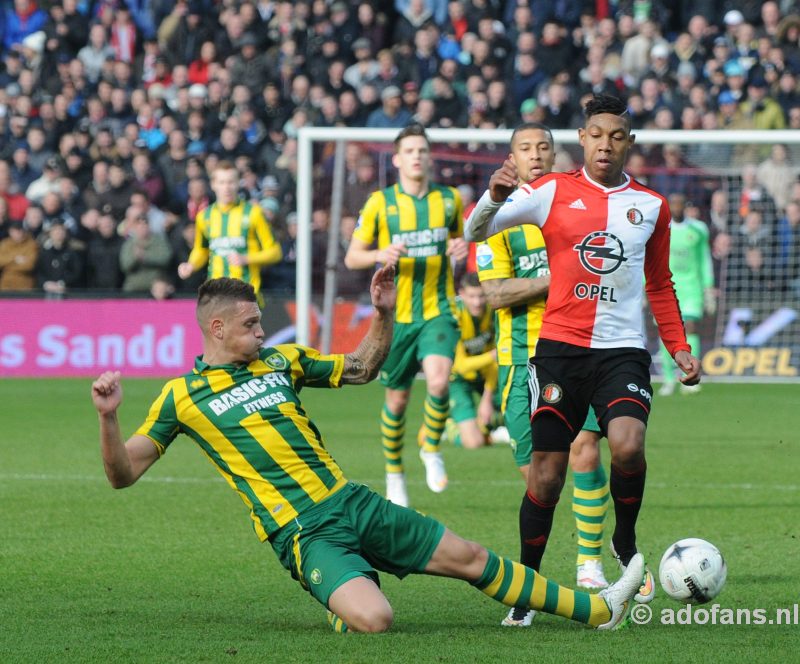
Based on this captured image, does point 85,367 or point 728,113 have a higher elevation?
point 728,113

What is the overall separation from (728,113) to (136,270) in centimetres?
837

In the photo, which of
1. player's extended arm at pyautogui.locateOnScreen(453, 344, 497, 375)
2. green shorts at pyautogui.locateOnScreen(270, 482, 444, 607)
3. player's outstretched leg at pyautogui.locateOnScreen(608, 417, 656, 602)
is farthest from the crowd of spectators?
green shorts at pyautogui.locateOnScreen(270, 482, 444, 607)

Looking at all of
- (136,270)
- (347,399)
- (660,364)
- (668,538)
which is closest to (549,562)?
(668,538)

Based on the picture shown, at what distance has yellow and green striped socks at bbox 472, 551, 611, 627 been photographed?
5664 mm

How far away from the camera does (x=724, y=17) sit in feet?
73.7

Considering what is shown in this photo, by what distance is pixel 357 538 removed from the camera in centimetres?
581

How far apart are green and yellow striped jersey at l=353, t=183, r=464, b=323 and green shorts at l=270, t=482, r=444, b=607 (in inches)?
169

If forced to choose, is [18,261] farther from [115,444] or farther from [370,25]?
[115,444]

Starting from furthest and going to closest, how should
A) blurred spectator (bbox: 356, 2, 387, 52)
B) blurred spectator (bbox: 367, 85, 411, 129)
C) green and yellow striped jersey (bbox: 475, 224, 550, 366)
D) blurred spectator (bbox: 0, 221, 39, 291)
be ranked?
blurred spectator (bbox: 356, 2, 387, 52), blurred spectator (bbox: 367, 85, 411, 129), blurred spectator (bbox: 0, 221, 39, 291), green and yellow striped jersey (bbox: 475, 224, 550, 366)

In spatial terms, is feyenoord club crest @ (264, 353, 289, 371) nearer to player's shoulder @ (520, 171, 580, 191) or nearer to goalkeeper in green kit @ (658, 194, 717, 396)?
player's shoulder @ (520, 171, 580, 191)

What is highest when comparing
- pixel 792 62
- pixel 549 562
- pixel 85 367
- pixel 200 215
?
pixel 792 62

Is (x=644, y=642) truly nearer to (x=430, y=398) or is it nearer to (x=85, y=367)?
(x=430, y=398)

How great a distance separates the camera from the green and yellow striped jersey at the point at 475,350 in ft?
44.6

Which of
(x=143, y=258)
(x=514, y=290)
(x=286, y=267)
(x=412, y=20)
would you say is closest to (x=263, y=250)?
(x=286, y=267)
